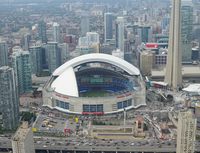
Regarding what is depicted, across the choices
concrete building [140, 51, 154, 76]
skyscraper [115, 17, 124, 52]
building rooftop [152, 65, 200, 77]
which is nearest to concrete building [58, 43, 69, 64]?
skyscraper [115, 17, 124, 52]

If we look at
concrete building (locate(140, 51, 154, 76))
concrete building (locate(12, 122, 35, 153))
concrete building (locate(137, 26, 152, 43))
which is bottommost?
concrete building (locate(12, 122, 35, 153))

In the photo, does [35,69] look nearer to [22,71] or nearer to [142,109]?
[22,71]

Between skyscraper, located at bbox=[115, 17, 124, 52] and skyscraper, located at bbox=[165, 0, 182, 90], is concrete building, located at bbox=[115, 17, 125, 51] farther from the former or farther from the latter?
skyscraper, located at bbox=[165, 0, 182, 90]

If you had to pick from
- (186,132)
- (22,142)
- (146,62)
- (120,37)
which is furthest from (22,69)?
(120,37)

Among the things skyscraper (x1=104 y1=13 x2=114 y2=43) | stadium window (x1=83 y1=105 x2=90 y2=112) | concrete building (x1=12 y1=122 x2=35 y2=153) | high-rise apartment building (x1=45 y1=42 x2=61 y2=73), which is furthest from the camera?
skyscraper (x1=104 y1=13 x2=114 y2=43)

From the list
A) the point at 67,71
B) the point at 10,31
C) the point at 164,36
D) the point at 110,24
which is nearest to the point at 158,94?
the point at 67,71

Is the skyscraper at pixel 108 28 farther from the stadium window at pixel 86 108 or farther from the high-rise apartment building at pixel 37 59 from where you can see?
the stadium window at pixel 86 108

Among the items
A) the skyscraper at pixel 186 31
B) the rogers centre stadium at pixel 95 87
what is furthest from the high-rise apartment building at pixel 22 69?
the skyscraper at pixel 186 31
